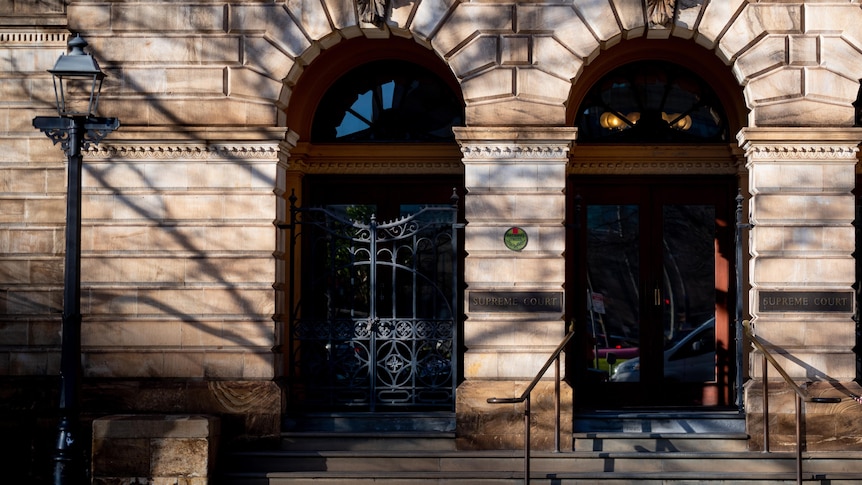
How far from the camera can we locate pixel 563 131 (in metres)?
12.6

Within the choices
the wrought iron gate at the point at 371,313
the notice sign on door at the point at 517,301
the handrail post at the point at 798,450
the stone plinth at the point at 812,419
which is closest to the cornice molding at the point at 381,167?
the wrought iron gate at the point at 371,313

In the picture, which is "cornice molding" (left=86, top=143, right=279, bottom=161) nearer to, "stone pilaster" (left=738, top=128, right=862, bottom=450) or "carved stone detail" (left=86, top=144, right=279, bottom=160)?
"carved stone detail" (left=86, top=144, right=279, bottom=160)

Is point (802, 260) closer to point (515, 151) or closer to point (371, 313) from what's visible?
point (515, 151)

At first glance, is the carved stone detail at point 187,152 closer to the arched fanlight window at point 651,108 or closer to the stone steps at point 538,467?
the stone steps at point 538,467

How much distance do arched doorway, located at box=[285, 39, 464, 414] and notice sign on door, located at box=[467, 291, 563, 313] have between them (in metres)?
0.65

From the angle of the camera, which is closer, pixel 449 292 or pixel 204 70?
pixel 204 70

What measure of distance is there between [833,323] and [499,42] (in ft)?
16.4

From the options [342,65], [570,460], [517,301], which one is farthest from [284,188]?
[570,460]

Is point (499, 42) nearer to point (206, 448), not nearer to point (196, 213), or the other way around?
point (196, 213)

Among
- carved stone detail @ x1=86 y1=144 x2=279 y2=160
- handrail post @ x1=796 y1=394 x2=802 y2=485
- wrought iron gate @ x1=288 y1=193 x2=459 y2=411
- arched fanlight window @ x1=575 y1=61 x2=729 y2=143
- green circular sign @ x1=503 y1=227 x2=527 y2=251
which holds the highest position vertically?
arched fanlight window @ x1=575 y1=61 x2=729 y2=143

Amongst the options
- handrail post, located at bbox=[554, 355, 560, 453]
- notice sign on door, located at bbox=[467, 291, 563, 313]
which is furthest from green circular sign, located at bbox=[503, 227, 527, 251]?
handrail post, located at bbox=[554, 355, 560, 453]

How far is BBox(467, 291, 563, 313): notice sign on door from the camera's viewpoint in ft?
41.4

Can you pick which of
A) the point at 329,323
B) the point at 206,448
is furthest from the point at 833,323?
the point at 206,448

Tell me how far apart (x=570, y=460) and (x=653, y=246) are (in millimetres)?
3731
